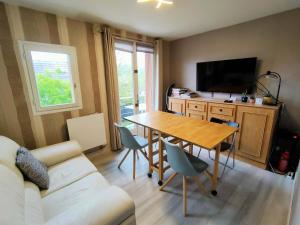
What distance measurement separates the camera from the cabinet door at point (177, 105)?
332 centimetres

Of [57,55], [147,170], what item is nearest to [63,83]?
[57,55]

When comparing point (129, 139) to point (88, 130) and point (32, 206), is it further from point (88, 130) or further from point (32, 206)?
point (32, 206)

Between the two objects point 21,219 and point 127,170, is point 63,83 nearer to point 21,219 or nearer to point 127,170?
point 127,170

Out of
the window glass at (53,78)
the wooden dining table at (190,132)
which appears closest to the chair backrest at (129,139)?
the wooden dining table at (190,132)

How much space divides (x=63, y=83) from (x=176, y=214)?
2463 mm

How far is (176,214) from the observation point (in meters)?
1.60

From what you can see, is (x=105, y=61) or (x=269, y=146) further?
(x=105, y=61)

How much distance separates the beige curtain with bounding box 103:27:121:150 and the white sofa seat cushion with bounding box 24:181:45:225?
→ 65.7 inches

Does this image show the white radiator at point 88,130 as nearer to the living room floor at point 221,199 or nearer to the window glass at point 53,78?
the window glass at point 53,78

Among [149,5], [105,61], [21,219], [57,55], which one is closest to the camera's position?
[21,219]

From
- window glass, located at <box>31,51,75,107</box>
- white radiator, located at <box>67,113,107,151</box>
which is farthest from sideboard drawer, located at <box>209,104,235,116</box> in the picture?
window glass, located at <box>31,51,75,107</box>

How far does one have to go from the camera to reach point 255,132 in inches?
92.7

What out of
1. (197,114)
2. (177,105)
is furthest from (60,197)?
(177,105)

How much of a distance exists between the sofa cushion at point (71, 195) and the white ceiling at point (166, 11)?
2138 mm
